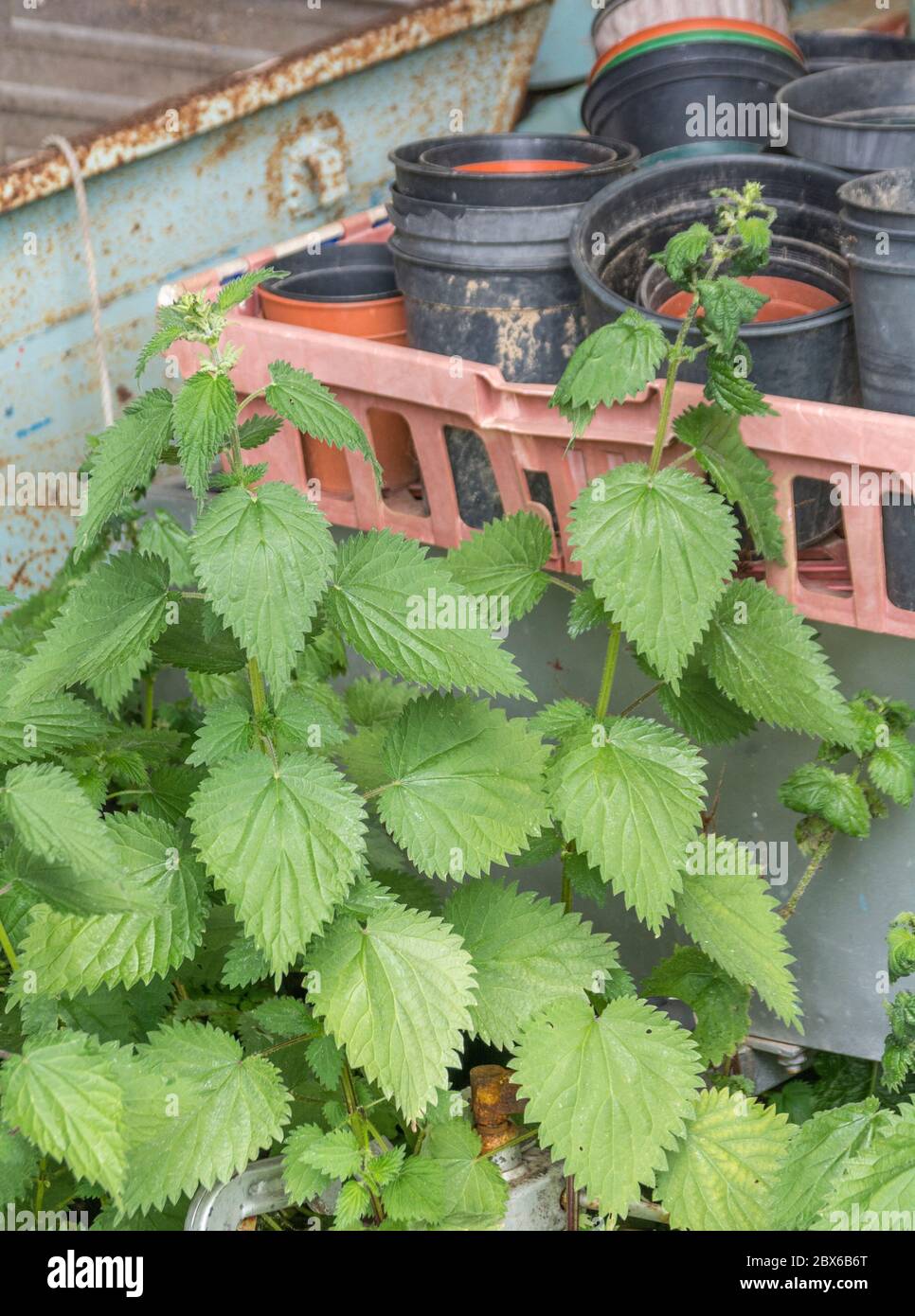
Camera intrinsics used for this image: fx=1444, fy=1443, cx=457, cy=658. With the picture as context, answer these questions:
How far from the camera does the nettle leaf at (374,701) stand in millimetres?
2215

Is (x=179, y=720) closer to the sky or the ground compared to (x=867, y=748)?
closer to the ground

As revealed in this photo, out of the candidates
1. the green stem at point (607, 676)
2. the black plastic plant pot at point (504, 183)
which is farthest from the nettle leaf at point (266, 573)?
the black plastic plant pot at point (504, 183)

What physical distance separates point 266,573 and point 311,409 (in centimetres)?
20

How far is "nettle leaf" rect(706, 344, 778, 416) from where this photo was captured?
1.68 metres

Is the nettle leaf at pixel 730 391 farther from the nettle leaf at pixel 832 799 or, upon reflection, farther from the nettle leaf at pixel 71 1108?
the nettle leaf at pixel 71 1108

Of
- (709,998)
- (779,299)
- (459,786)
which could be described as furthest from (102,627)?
(779,299)

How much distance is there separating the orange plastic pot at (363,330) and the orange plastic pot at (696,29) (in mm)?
748

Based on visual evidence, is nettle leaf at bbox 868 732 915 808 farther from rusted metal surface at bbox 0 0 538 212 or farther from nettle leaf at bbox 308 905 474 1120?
rusted metal surface at bbox 0 0 538 212

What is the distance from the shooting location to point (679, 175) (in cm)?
224

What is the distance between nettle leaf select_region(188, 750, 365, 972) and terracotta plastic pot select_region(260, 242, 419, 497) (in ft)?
2.96
